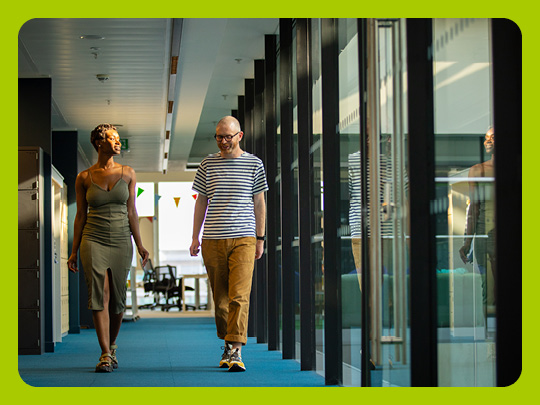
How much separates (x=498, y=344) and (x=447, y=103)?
98 cm

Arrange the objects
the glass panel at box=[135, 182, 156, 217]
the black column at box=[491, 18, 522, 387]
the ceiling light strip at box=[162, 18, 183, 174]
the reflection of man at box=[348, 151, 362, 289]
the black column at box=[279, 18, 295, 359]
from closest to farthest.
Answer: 1. the black column at box=[491, 18, 522, 387]
2. the reflection of man at box=[348, 151, 362, 289]
3. the black column at box=[279, 18, 295, 359]
4. the ceiling light strip at box=[162, 18, 183, 174]
5. the glass panel at box=[135, 182, 156, 217]

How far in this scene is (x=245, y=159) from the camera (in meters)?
5.32

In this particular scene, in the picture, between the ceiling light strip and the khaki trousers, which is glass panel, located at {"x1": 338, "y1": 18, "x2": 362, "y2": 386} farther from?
the ceiling light strip

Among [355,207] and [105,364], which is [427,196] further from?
[105,364]

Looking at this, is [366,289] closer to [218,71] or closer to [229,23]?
[229,23]

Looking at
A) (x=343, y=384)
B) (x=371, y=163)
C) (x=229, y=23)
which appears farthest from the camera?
(x=229, y=23)

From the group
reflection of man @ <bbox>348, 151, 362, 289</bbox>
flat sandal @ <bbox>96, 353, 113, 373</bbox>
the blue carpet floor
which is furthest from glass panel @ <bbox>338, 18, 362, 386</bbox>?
flat sandal @ <bbox>96, 353, 113, 373</bbox>

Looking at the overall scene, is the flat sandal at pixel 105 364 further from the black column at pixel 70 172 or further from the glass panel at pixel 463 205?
the black column at pixel 70 172

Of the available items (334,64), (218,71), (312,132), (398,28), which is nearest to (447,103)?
(398,28)

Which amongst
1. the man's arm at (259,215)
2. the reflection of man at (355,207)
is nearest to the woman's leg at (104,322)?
the man's arm at (259,215)

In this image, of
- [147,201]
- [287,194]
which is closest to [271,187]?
[287,194]

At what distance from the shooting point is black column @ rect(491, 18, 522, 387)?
3.07 metres

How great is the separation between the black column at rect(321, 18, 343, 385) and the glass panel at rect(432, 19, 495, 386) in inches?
62.1

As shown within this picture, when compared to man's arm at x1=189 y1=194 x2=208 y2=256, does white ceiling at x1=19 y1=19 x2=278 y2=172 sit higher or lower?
higher
